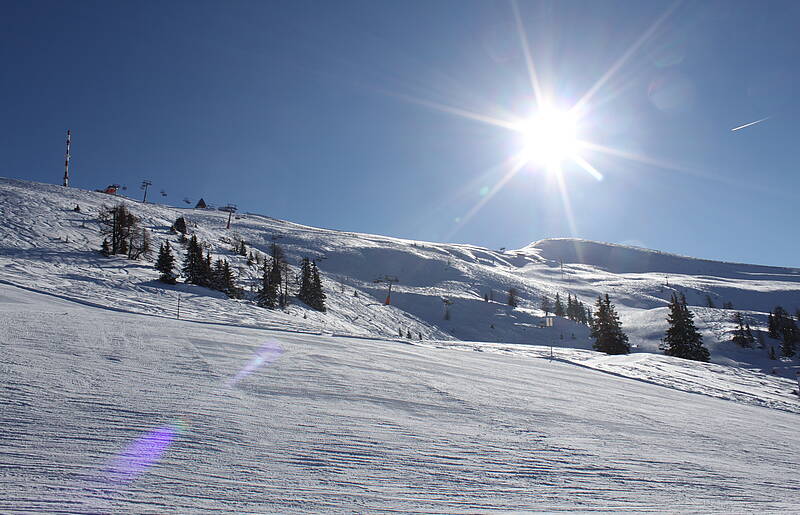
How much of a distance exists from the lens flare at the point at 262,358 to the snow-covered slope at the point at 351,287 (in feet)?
19.9

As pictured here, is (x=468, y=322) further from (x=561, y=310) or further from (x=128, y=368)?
(x=128, y=368)

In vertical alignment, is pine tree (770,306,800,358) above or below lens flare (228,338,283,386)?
below

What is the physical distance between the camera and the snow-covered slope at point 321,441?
8.93 ft

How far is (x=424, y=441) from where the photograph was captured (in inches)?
159

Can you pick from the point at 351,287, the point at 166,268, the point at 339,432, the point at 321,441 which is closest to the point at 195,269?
the point at 166,268

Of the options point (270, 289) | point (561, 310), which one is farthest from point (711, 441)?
point (561, 310)

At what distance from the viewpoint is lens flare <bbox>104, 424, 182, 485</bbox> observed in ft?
8.89

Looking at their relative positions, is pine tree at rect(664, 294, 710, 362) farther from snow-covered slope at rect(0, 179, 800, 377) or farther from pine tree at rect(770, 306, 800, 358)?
pine tree at rect(770, 306, 800, 358)

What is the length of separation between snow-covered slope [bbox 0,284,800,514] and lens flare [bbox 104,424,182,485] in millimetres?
16

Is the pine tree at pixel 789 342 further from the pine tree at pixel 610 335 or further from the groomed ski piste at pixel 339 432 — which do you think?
the groomed ski piste at pixel 339 432

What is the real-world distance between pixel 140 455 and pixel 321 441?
1474 millimetres

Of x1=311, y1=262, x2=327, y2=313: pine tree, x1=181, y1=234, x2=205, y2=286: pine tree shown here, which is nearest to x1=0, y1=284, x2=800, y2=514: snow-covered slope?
Result: x1=181, y1=234, x2=205, y2=286: pine tree

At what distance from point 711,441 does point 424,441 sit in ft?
15.4

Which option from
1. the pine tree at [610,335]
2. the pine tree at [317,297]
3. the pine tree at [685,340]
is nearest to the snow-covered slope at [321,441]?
the pine tree at [610,335]
